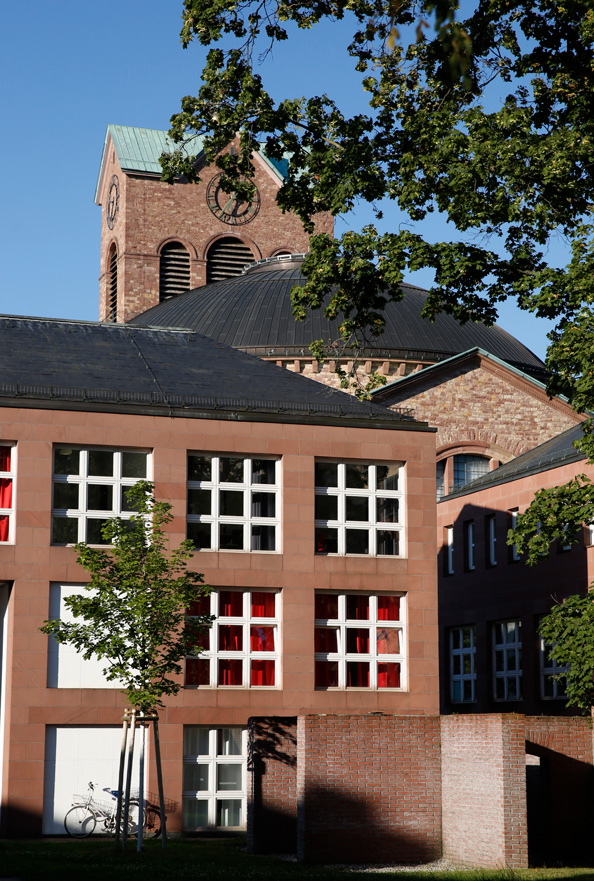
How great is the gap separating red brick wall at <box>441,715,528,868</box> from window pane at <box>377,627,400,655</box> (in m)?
5.81

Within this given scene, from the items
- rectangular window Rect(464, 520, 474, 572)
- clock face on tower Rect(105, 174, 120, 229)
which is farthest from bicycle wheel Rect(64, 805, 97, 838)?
clock face on tower Rect(105, 174, 120, 229)

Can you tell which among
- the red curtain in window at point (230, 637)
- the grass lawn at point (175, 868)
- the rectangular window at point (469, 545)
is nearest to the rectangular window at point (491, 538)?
the rectangular window at point (469, 545)

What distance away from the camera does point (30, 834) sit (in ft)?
75.6

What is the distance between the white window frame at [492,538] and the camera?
3534cm

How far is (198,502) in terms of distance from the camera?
25.7 metres

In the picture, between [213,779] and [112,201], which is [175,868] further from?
[112,201]

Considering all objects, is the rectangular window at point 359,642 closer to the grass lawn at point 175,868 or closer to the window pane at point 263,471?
the window pane at point 263,471

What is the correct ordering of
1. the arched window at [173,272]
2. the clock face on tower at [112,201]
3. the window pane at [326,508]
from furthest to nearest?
the clock face on tower at [112,201] < the arched window at [173,272] < the window pane at [326,508]

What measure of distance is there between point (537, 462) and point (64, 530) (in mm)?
14567

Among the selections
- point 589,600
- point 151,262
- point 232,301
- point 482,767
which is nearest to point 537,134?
point 589,600

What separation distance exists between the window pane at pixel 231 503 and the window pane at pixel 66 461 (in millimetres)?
3128

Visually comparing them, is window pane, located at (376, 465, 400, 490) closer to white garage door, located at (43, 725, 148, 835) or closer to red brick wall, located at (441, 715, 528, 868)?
white garage door, located at (43, 725, 148, 835)

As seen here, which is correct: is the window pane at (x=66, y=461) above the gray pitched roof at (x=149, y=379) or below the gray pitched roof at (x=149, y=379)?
below

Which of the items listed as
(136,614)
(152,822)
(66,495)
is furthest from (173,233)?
(136,614)
